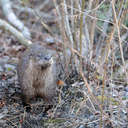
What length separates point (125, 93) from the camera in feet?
14.7

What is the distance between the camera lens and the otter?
3.91 metres

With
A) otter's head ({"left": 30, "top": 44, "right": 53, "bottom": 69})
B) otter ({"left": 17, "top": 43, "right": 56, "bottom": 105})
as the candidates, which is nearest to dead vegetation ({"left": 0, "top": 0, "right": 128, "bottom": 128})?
otter ({"left": 17, "top": 43, "right": 56, "bottom": 105})

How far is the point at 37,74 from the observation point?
4.00 meters

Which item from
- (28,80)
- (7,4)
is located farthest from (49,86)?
(7,4)

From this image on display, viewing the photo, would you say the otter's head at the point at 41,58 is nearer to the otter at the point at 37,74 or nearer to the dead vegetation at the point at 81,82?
the otter at the point at 37,74

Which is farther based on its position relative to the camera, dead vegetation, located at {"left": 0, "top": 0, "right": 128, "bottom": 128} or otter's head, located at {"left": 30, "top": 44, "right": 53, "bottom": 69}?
otter's head, located at {"left": 30, "top": 44, "right": 53, "bottom": 69}

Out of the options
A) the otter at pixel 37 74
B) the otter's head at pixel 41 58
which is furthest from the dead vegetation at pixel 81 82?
the otter's head at pixel 41 58

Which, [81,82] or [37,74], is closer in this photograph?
[37,74]

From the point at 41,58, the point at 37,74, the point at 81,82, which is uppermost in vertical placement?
the point at 41,58

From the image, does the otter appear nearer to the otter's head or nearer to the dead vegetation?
the otter's head

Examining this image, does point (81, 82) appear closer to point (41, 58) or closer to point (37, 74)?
point (37, 74)

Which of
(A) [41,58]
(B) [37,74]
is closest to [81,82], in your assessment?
(B) [37,74]

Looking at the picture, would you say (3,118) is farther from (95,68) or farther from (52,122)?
(95,68)

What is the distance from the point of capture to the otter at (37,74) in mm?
3906
